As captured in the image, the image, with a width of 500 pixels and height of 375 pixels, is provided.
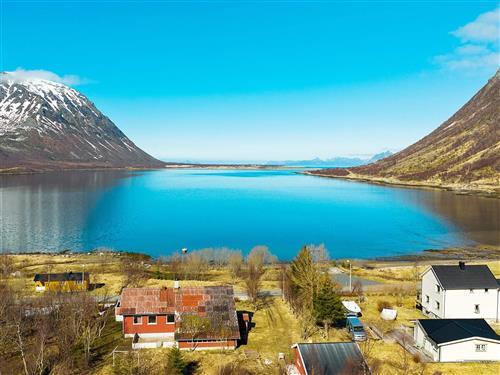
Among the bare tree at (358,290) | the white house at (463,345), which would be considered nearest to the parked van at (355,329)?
the white house at (463,345)

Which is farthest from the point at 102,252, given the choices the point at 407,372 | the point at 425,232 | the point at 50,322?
the point at 425,232

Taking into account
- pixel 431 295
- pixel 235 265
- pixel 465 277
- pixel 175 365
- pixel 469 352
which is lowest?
pixel 235 265

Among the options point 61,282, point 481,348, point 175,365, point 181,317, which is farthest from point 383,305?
point 61,282

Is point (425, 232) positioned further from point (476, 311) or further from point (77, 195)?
point (77, 195)

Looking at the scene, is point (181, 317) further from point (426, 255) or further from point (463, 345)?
point (426, 255)

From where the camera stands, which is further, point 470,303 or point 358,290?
point 358,290

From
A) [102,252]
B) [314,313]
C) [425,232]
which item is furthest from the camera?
[425,232]
